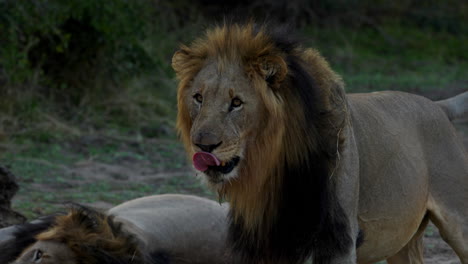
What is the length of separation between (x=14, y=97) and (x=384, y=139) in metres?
5.35

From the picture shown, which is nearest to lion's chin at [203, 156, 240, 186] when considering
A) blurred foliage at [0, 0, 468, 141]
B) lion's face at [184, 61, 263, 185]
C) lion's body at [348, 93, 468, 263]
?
lion's face at [184, 61, 263, 185]

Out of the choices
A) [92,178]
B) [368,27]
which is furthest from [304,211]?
[368,27]

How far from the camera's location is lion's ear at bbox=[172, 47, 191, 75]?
12.4 ft

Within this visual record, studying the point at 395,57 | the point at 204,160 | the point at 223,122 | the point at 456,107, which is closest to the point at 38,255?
the point at 204,160

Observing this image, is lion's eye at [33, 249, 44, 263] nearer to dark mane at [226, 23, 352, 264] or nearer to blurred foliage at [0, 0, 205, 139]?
dark mane at [226, 23, 352, 264]

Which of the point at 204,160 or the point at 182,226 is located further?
the point at 182,226

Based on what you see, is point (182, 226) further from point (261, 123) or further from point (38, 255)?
point (261, 123)

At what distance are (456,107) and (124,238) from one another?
1.93m

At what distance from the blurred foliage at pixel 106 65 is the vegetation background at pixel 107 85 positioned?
0.01 meters

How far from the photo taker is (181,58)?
3816mm

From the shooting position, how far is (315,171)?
365 centimetres

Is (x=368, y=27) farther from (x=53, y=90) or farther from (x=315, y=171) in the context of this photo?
(x=315, y=171)

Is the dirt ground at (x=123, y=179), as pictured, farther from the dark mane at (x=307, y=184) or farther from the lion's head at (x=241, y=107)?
the lion's head at (x=241, y=107)

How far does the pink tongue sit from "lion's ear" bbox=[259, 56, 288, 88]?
15.0 inches
